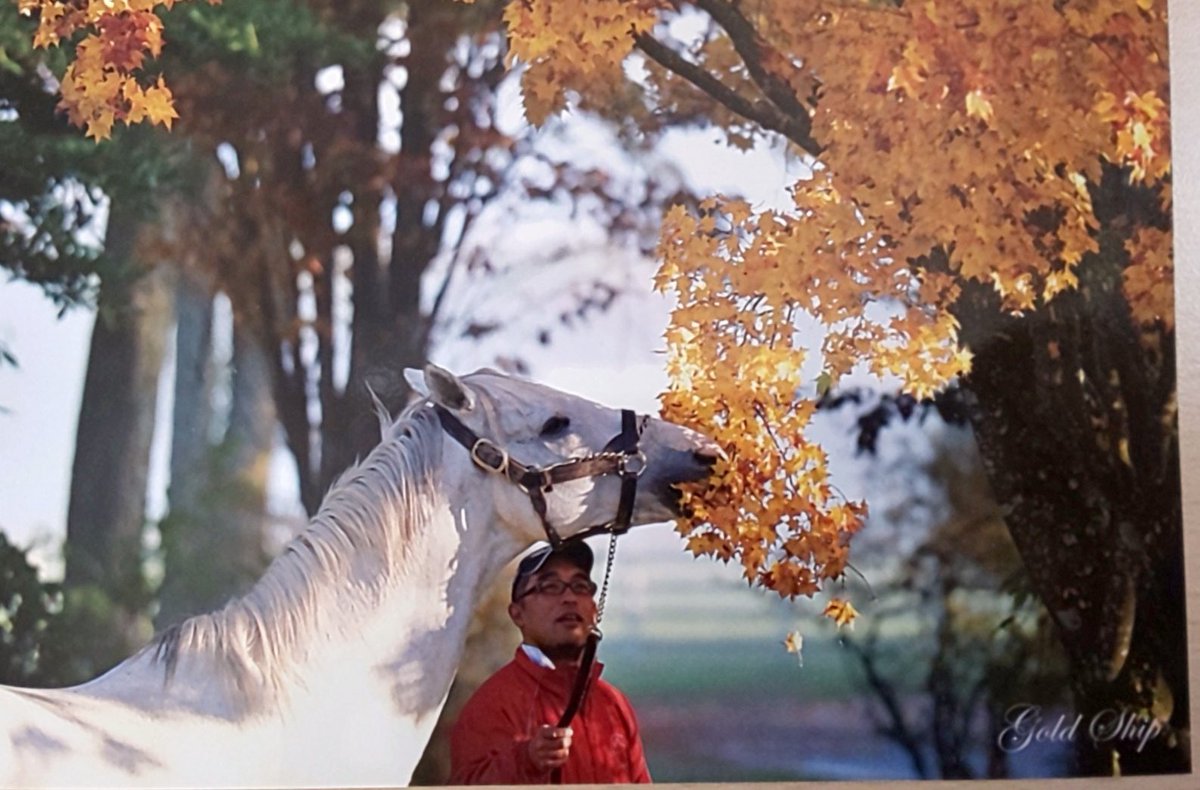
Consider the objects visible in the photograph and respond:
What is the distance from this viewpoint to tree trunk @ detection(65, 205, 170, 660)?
60.0 inches

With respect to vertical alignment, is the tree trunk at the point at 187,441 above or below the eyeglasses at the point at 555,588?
above

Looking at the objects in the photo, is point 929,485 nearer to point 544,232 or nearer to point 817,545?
point 817,545

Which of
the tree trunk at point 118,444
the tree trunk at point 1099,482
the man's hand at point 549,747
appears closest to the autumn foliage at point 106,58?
the tree trunk at point 118,444

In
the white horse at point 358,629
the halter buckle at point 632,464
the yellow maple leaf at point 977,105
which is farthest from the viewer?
the yellow maple leaf at point 977,105

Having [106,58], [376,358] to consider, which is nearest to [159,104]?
[106,58]

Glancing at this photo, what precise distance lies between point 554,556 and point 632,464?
0.50 ft

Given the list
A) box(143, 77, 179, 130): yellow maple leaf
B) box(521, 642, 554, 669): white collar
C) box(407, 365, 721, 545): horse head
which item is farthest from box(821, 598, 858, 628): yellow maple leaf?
box(143, 77, 179, 130): yellow maple leaf

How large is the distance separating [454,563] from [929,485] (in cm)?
64

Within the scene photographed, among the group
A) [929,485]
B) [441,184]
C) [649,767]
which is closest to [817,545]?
[929,485]

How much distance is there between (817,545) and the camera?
1.62 metres

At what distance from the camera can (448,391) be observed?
156 centimetres

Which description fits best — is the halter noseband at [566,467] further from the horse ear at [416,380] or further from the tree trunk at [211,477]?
the tree trunk at [211,477]

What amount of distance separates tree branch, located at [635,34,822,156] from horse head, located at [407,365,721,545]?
43cm

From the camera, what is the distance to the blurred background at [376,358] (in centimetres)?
154
